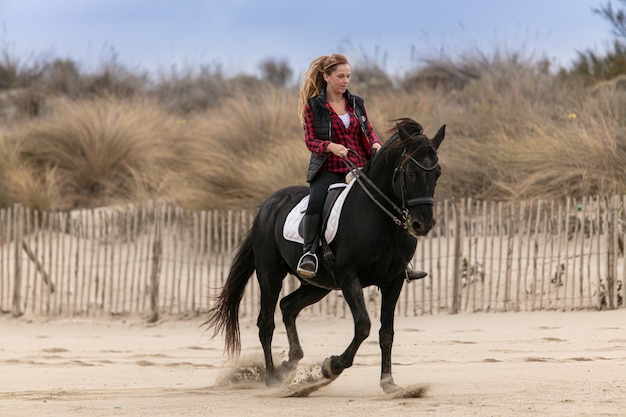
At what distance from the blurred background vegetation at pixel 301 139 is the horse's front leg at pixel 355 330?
23.8 feet

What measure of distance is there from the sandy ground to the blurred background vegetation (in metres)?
2.79

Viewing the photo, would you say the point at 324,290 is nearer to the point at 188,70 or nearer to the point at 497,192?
the point at 497,192

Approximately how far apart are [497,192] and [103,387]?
7.80 meters

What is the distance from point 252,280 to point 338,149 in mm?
6344

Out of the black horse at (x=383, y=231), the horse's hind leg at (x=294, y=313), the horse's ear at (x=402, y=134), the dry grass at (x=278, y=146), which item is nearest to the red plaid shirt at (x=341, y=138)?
the black horse at (x=383, y=231)

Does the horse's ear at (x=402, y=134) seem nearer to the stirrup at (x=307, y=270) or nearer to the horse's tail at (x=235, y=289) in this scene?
the stirrup at (x=307, y=270)

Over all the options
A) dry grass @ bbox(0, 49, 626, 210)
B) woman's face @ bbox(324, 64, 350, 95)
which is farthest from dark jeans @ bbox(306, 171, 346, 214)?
dry grass @ bbox(0, 49, 626, 210)

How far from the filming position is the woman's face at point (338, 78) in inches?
312

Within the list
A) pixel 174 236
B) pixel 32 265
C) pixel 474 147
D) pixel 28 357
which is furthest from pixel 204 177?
pixel 28 357

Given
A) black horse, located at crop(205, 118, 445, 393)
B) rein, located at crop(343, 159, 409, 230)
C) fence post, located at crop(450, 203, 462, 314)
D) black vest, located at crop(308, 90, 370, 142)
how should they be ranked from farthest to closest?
fence post, located at crop(450, 203, 462, 314) < black vest, located at crop(308, 90, 370, 142) < rein, located at crop(343, 159, 409, 230) < black horse, located at crop(205, 118, 445, 393)

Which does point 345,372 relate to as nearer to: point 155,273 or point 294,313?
point 294,313

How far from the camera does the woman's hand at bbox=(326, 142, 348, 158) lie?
25.0ft

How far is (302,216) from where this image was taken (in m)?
8.13

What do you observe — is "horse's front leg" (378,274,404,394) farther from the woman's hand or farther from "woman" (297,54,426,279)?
the woman's hand
